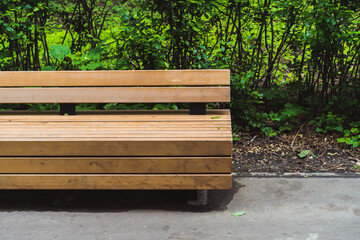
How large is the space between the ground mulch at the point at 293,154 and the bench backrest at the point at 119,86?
33.6 inches

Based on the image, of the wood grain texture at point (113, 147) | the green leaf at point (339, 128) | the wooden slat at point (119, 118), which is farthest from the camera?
the green leaf at point (339, 128)

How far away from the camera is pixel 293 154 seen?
4.30 meters

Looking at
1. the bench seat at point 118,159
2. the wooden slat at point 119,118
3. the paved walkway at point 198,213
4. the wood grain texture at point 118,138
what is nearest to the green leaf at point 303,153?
the paved walkway at point 198,213

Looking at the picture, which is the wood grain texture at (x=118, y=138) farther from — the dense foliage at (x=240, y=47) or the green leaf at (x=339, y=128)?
the green leaf at (x=339, y=128)

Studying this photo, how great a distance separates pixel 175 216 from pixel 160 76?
1.29 m

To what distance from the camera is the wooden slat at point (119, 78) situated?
3746 mm

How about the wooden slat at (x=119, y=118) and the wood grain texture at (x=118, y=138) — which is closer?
the wood grain texture at (x=118, y=138)

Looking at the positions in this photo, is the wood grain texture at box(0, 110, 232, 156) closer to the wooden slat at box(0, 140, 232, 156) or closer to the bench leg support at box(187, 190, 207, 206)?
the wooden slat at box(0, 140, 232, 156)

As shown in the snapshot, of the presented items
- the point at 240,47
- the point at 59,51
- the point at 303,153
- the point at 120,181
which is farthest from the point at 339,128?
the point at 59,51

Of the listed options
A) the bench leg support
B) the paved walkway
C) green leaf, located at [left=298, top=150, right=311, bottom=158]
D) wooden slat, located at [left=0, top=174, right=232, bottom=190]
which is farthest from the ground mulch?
wooden slat, located at [left=0, top=174, right=232, bottom=190]

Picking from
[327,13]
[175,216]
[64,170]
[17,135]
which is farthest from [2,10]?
[327,13]

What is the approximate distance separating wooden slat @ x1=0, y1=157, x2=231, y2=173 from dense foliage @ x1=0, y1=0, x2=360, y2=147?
1455 millimetres

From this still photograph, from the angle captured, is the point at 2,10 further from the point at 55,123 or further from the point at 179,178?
the point at 179,178

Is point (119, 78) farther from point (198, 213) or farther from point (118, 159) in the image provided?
point (198, 213)
